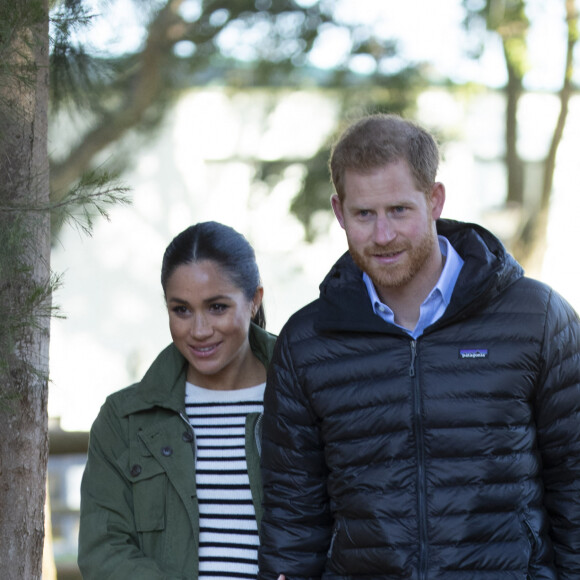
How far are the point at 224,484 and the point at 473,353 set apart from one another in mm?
811

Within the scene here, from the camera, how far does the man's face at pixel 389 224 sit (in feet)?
8.21

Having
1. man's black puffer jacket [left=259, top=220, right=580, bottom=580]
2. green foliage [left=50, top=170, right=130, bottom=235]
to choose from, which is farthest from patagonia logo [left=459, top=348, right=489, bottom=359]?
green foliage [left=50, top=170, right=130, bottom=235]

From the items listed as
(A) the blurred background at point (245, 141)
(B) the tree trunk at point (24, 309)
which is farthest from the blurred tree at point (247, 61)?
(B) the tree trunk at point (24, 309)

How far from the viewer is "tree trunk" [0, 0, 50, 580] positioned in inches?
105

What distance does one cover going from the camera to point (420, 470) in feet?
7.98

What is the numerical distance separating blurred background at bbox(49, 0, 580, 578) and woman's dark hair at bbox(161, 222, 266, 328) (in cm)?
39

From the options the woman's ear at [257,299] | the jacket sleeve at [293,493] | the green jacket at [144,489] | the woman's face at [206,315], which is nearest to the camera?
the jacket sleeve at [293,493]

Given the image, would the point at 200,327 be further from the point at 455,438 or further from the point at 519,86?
the point at 519,86

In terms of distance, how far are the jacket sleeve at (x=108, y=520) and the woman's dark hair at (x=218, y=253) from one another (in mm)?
486

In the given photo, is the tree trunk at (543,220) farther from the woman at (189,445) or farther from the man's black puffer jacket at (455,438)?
the man's black puffer jacket at (455,438)

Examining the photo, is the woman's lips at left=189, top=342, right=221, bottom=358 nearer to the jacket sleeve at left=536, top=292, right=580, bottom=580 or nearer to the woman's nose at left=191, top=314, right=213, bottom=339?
the woman's nose at left=191, top=314, right=213, bottom=339

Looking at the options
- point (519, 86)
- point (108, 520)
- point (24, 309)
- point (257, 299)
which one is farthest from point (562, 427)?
point (519, 86)

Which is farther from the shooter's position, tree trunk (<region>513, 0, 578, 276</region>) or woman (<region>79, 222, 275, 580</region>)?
tree trunk (<region>513, 0, 578, 276</region>)

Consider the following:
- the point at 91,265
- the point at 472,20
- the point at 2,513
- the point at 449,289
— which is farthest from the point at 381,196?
the point at 91,265
